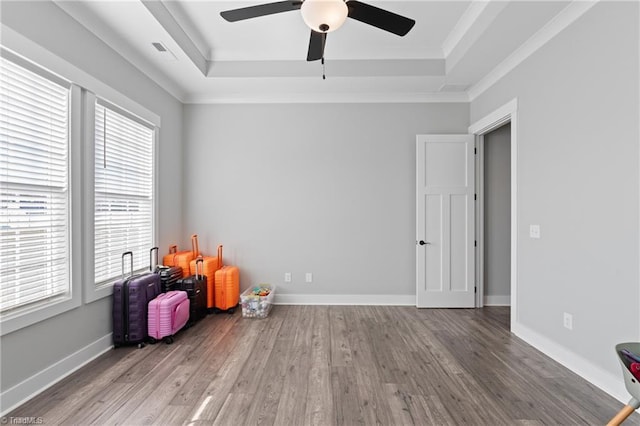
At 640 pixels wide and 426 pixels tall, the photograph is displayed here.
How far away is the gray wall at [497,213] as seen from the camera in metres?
3.81

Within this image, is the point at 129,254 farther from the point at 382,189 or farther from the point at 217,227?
the point at 382,189

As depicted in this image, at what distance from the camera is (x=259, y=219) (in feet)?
12.8

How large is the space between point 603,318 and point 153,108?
4.63 metres

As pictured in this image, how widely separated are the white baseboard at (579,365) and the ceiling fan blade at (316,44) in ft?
10.1

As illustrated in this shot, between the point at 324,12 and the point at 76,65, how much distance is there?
82.4 inches

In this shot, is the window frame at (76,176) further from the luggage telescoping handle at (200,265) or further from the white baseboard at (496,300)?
the white baseboard at (496,300)

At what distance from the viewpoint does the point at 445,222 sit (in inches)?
146

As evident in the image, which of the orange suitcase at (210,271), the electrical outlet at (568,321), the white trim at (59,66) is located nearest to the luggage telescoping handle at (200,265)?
the orange suitcase at (210,271)

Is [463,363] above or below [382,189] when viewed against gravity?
below

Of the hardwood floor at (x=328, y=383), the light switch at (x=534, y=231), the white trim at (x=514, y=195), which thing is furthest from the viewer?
the white trim at (x=514, y=195)

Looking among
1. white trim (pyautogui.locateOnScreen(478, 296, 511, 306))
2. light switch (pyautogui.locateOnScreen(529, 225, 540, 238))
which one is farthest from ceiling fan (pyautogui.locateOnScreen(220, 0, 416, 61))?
white trim (pyautogui.locateOnScreen(478, 296, 511, 306))

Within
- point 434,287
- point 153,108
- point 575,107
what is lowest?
point 434,287

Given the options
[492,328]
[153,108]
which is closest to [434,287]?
[492,328]

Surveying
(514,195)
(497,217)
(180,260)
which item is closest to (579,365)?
(514,195)
